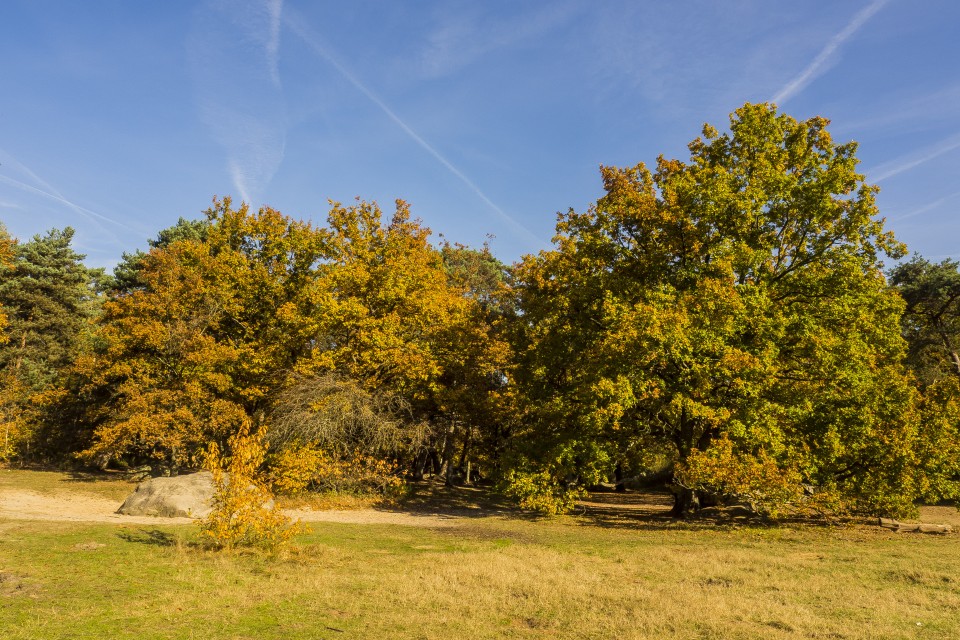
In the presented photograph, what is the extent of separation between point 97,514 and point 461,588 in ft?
45.3

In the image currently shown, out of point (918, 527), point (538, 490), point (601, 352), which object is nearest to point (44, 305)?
point (538, 490)

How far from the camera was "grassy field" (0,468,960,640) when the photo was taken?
284 inches

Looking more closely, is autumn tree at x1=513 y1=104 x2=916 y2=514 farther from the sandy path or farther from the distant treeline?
the sandy path

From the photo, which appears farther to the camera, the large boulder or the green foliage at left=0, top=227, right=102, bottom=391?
the green foliage at left=0, top=227, right=102, bottom=391

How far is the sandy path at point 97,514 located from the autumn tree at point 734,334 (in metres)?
4.15

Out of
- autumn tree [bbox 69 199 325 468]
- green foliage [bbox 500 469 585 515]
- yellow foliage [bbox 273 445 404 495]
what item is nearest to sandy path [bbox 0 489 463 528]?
yellow foliage [bbox 273 445 404 495]

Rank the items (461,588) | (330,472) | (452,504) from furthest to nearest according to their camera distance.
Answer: (452,504) → (330,472) → (461,588)

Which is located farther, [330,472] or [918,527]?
[330,472]

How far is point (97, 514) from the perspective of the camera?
1720 centimetres

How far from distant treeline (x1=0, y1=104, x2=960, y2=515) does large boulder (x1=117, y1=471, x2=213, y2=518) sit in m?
3.23

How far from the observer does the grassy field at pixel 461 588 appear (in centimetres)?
721

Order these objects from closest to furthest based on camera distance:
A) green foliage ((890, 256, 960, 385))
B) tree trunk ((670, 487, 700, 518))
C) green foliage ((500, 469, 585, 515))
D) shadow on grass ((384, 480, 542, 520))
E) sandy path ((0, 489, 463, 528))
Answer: sandy path ((0, 489, 463, 528)) < green foliage ((500, 469, 585, 515)) < tree trunk ((670, 487, 700, 518)) < shadow on grass ((384, 480, 542, 520)) < green foliage ((890, 256, 960, 385))

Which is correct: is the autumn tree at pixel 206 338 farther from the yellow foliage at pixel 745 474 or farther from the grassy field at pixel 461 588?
the yellow foliage at pixel 745 474

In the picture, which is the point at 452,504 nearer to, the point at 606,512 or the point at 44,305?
the point at 606,512
